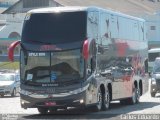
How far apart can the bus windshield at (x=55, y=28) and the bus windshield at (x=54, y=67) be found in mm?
479

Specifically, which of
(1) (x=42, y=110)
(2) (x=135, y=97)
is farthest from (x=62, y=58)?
(2) (x=135, y=97)

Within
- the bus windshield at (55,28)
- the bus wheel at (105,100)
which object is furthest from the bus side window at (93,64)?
the bus wheel at (105,100)

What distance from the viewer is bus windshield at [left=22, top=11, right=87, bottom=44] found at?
2003cm

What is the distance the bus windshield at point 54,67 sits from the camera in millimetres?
19812

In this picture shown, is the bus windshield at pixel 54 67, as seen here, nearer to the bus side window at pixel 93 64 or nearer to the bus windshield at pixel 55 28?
the bus windshield at pixel 55 28

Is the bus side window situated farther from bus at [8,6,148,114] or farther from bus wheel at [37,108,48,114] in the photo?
bus wheel at [37,108,48,114]

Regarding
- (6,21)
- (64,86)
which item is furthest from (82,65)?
(6,21)

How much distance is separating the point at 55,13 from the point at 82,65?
2146mm

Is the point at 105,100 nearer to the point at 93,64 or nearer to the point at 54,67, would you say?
the point at 93,64

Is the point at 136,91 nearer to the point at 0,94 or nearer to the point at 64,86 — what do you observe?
the point at 64,86

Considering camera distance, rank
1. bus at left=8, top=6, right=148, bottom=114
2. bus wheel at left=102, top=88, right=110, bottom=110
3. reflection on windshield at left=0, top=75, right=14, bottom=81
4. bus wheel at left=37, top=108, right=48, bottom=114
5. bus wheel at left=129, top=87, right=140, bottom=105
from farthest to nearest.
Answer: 1. reflection on windshield at left=0, top=75, right=14, bottom=81
2. bus wheel at left=129, top=87, right=140, bottom=105
3. bus wheel at left=102, top=88, right=110, bottom=110
4. bus wheel at left=37, top=108, right=48, bottom=114
5. bus at left=8, top=6, right=148, bottom=114

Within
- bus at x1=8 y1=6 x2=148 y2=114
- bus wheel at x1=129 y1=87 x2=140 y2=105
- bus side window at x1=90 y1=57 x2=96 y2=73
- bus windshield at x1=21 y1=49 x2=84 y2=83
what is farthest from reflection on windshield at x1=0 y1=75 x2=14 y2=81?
bus windshield at x1=21 y1=49 x2=84 y2=83

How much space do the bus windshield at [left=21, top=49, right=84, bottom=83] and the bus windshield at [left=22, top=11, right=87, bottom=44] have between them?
1.57 ft

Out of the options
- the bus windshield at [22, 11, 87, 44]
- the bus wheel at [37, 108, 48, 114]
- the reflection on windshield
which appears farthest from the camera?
the reflection on windshield
